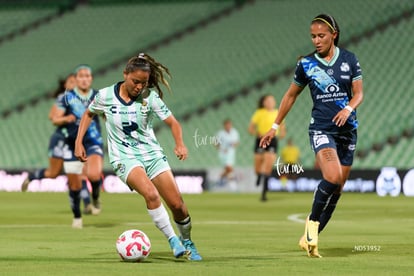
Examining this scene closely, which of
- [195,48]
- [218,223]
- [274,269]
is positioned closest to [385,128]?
[195,48]

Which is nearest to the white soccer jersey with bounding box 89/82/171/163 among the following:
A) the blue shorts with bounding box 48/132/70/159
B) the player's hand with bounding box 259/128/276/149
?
the player's hand with bounding box 259/128/276/149

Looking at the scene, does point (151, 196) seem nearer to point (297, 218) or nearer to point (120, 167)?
point (120, 167)

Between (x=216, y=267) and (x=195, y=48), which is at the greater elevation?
(x=195, y=48)

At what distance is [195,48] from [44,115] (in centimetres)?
537

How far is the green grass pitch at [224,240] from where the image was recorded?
29.3 ft

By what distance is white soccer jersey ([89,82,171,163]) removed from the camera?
985cm

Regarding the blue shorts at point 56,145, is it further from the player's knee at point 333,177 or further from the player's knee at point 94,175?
the player's knee at point 333,177

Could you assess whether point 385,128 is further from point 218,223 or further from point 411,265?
point 411,265

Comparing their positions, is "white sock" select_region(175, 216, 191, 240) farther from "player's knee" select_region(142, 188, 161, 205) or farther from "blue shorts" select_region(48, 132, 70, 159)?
"blue shorts" select_region(48, 132, 70, 159)

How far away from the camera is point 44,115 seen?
1294 inches

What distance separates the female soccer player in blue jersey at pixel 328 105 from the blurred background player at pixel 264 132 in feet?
39.1

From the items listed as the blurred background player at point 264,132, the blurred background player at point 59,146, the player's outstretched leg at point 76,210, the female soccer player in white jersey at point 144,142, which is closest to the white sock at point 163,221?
the female soccer player in white jersey at point 144,142

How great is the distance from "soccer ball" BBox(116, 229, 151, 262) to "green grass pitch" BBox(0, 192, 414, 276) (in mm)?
128

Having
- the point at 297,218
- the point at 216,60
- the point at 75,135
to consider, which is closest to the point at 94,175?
the point at 75,135
